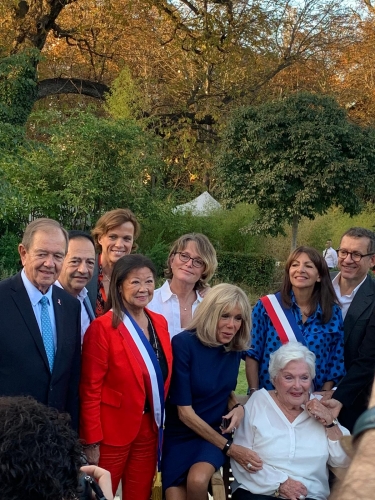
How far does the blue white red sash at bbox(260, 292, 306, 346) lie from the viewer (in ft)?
13.4

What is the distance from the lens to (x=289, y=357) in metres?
3.64

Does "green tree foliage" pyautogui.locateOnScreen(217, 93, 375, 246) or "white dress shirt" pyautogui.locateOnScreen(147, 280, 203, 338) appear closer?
"white dress shirt" pyautogui.locateOnScreen(147, 280, 203, 338)

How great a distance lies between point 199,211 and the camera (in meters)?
19.2

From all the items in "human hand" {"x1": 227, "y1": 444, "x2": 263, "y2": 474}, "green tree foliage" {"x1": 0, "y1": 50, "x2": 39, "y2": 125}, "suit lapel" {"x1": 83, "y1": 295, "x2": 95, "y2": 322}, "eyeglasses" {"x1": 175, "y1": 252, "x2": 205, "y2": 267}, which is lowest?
"human hand" {"x1": 227, "y1": 444, "x2": 263, "y2": 474}

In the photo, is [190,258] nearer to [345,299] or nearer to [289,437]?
[345,299]

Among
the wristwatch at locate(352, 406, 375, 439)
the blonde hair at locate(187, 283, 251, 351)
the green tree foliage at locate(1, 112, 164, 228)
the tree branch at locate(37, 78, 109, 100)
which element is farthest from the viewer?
the tree branch at locate(37, 78, 109, 100)

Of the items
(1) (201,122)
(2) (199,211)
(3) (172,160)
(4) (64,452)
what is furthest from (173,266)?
(3) (172,160)

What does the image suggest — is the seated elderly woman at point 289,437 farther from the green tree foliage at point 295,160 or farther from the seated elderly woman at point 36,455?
the green tree foliage at point 295,160

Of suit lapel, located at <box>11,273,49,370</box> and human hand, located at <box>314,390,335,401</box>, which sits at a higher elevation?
suit lapel, located at <box>11,273,49,370</box>

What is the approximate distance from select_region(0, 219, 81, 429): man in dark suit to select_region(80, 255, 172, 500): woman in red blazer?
0.37ft

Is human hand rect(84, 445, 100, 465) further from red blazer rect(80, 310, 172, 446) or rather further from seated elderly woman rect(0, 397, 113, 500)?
seated elderly woman rect(0, 397, 113, 500)

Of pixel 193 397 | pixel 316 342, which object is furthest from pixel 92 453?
pixel 316 342

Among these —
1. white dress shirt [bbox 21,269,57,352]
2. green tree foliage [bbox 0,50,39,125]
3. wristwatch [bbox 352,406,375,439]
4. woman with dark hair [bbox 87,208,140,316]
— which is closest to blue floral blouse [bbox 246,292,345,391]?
woman with dark hair [bbox 87,208,140,316]

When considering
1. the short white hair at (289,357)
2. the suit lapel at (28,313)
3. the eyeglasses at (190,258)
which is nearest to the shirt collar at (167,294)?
the eyeglasses at (190,258)
